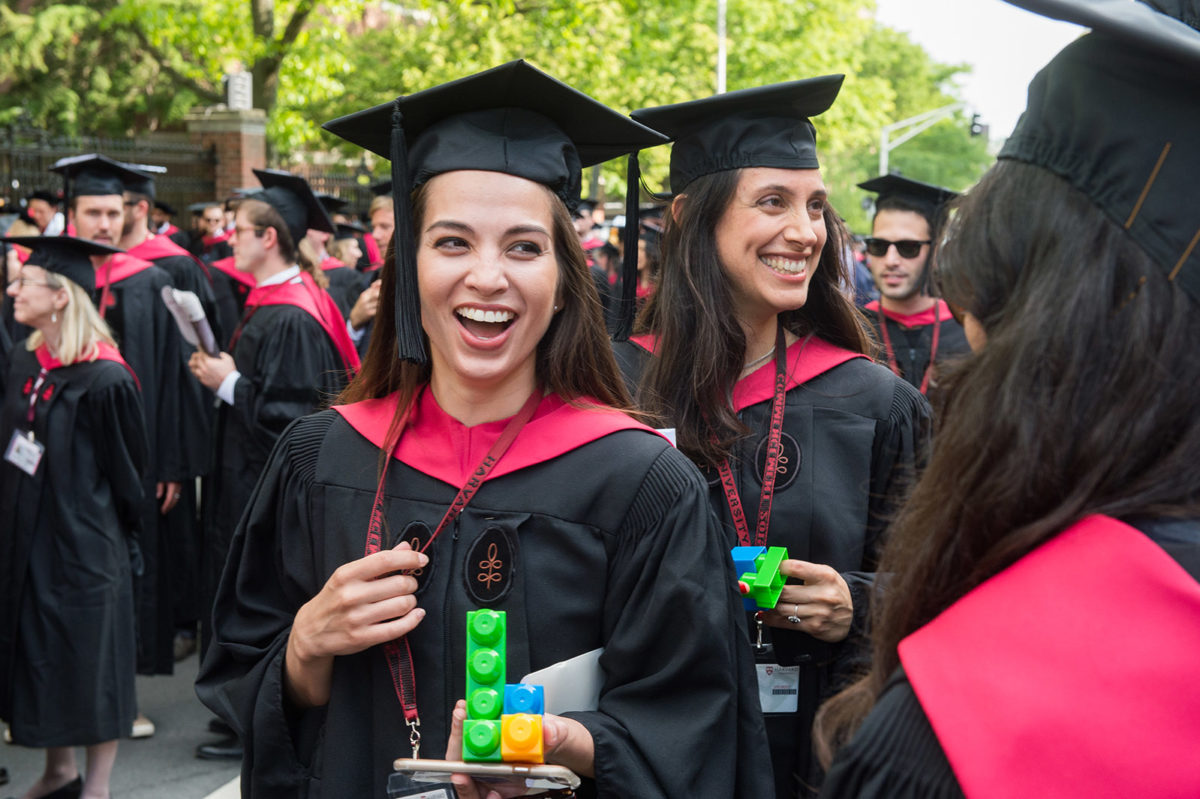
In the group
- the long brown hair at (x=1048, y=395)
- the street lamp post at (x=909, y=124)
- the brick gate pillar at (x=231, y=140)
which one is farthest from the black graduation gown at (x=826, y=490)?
the street lamp post at (x=909, y=124)

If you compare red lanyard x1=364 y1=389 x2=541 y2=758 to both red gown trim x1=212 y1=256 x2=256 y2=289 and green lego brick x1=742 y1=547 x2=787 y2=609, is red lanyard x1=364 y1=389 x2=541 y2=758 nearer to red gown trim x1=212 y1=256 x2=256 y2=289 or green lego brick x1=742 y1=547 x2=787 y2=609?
green lego brick x1=742 y1=547 x2=787 y2=609

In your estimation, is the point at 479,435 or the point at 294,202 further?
the point at 294,202

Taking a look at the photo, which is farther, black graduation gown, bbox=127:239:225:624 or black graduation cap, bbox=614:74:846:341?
black graduation gown, bbox=127:239:225:624

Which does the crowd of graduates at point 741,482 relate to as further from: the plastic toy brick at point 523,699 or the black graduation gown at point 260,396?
the black graduation gown at point 260,396

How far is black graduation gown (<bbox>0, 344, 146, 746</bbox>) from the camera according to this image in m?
5.02

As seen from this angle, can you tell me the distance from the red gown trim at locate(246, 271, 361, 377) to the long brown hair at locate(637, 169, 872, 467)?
3246 mm

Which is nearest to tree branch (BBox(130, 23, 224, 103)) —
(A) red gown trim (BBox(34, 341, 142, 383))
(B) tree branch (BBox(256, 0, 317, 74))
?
(B) tree branch (BBox(256, 0, 317, 74))

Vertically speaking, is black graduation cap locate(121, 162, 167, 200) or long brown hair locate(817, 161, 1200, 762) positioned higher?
long brown hair locate(817, 161, 1200, 762)

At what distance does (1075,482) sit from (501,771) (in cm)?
93

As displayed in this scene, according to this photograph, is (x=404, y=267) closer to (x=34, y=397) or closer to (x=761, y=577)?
(x=761, y=577)

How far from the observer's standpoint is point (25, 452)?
5.15 metres

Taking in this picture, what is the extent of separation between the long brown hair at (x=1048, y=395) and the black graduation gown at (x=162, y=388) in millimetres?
6174

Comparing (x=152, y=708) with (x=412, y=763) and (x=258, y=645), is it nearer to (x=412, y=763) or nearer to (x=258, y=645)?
(x=258, y=645)

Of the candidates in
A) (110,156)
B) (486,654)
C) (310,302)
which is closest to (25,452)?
(310,302)
